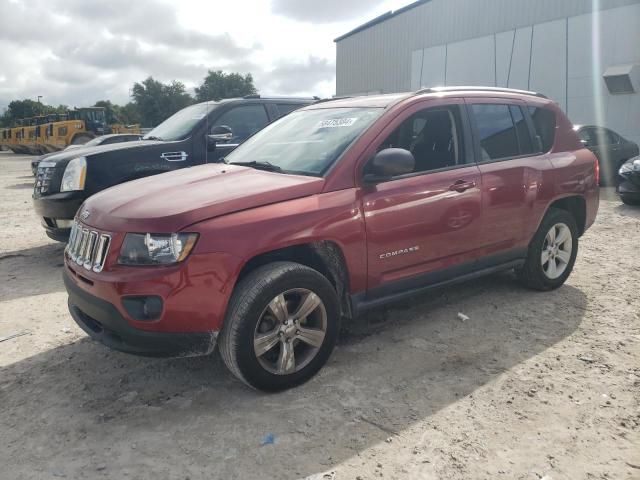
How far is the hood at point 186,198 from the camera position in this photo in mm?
2721

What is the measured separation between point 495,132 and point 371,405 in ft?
8.15

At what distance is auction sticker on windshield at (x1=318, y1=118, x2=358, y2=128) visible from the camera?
141 inches

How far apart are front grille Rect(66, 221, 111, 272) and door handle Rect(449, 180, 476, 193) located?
2.32 metres

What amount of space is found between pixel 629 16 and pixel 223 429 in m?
17.6

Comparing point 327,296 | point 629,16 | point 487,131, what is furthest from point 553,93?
point 327,296

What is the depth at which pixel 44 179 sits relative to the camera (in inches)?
225

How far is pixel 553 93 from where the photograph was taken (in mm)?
17391

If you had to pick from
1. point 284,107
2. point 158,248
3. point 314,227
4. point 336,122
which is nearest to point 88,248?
point 158,248

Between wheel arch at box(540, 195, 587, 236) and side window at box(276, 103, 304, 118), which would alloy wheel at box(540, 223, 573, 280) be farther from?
side window at box(276, 103, 304, 118)

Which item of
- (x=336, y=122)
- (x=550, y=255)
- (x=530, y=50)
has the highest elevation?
(x=530, y=50)

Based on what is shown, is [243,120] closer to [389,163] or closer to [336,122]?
[336,122]

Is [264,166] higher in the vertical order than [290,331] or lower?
higher

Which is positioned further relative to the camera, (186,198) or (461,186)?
(461,186)

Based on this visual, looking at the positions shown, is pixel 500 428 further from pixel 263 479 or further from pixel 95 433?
pixel 95 433
